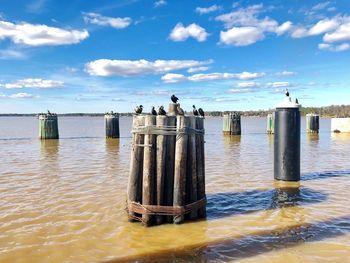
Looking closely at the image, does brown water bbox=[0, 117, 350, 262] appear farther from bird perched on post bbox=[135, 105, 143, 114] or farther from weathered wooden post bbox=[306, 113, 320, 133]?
weathered wooden post bbox=[306, 113, 320, 133]

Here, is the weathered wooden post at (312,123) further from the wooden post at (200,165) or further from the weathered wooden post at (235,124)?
the wooden post at (200,165)

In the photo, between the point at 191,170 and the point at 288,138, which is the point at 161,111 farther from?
the point at 288,138

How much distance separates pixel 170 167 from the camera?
6949 mm

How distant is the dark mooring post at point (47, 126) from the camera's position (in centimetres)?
3006

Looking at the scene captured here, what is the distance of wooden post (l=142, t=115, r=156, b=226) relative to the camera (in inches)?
271

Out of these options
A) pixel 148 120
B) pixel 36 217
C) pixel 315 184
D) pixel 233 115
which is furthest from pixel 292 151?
pixel 233 115

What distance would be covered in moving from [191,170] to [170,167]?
1.43 feet

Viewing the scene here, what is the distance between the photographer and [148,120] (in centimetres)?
693

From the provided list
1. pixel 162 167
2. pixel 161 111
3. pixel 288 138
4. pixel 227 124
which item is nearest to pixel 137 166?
pixel 162 167

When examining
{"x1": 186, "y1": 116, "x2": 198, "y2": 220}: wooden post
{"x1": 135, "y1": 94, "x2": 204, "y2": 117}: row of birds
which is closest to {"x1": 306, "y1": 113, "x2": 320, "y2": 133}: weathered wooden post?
{"x1": 135, "y1": 94, "x2": 204, "y2": 117}: row of birds

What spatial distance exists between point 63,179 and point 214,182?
4875 millimetres

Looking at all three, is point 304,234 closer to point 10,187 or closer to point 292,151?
point 292,151

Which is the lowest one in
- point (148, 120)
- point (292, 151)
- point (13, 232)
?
point (13, 232)

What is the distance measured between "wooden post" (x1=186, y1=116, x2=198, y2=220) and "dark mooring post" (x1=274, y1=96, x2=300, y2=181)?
4.31 metres
